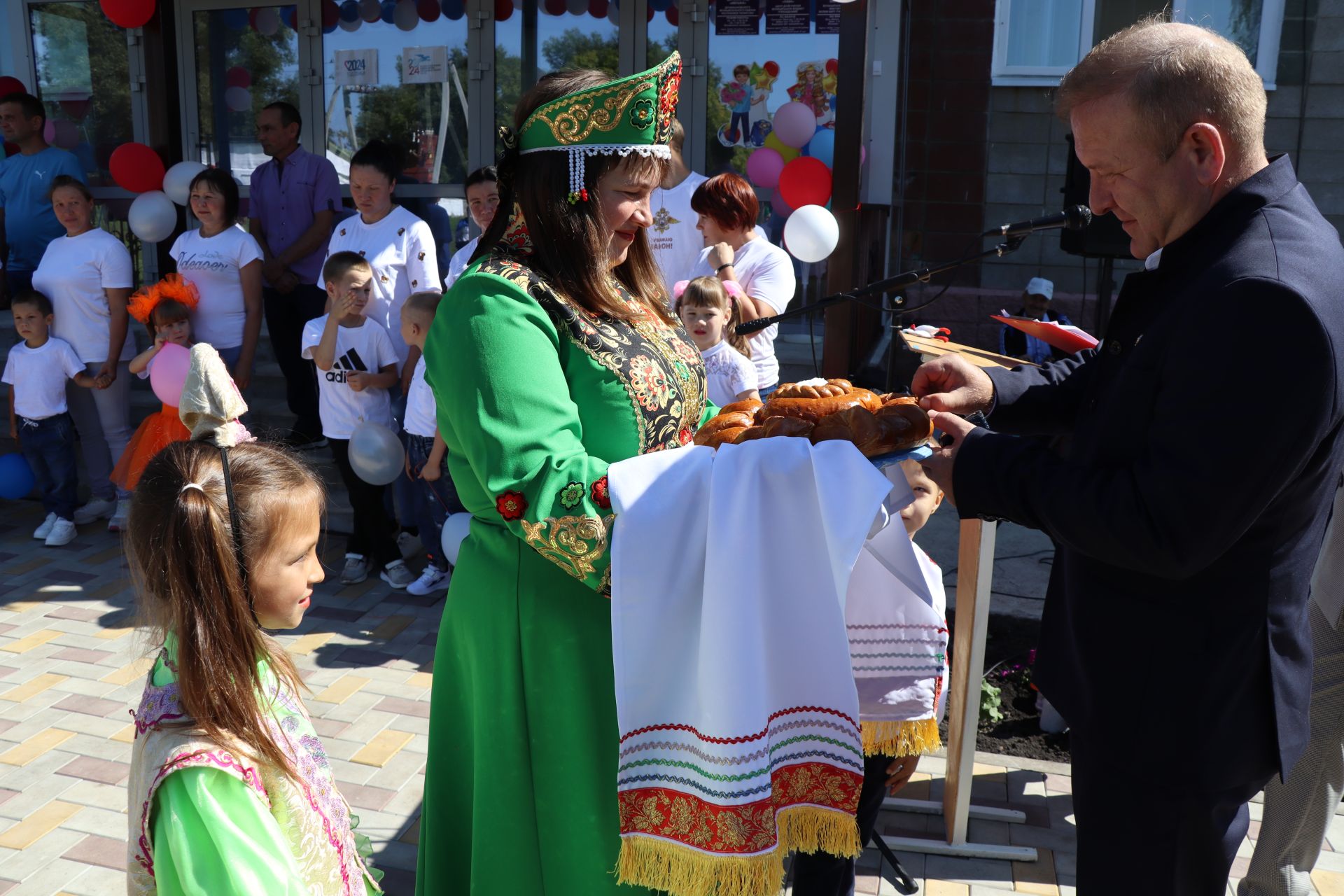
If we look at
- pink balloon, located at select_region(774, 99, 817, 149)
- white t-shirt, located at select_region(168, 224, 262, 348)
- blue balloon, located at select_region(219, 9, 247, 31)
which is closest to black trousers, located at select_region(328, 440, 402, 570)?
white t-shirt, located at select_region(168, 224, 262, 348)

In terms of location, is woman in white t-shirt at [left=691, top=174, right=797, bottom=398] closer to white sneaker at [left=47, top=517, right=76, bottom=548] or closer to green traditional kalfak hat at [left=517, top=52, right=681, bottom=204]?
green traditional kalfak hat at [left=517, top=52, right=681, bottom=204]

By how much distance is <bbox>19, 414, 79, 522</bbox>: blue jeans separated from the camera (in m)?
6.27

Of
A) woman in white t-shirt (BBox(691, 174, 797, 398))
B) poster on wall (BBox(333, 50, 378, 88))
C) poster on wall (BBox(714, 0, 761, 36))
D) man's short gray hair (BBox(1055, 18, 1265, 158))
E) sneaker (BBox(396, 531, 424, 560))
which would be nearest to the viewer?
man's short gray hair (BBox(1055, 18, 1265, 158))

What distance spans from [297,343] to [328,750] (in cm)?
396

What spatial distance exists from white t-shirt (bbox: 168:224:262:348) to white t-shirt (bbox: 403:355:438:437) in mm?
1749

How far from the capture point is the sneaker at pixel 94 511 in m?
6.48

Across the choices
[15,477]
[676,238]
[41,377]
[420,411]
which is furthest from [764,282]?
[15,477]

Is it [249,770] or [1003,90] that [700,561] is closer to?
[249,770]

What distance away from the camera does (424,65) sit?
27.5ft

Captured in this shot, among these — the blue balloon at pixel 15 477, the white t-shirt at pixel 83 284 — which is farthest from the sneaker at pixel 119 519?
the white t-shirt at pixel 83 284

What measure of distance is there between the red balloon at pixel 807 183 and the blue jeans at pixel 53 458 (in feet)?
15.1

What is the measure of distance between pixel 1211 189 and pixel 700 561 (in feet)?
3.40

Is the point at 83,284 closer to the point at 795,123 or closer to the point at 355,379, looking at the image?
the point at 355,379

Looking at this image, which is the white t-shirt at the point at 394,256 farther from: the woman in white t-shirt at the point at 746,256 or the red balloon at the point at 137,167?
the red balloon at the point at 137,167
